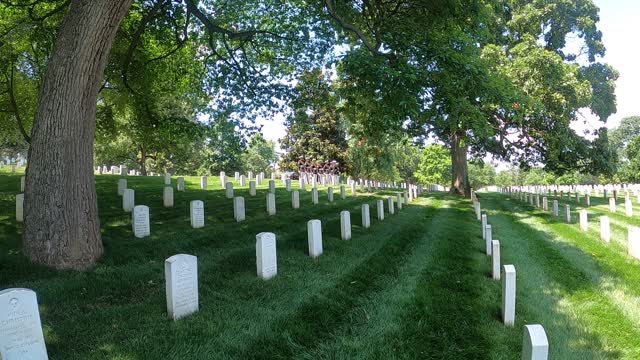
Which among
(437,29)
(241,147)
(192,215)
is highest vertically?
(437,29)

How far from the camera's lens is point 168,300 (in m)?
5.42

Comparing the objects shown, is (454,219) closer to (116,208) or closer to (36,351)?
(116,208)

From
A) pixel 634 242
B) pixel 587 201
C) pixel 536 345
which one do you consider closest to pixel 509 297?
pixel 536 345

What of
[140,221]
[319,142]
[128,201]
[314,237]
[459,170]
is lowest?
[314,237]

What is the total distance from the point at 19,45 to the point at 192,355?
1837 centimetres

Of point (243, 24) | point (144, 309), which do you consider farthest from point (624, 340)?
point (243, 24)

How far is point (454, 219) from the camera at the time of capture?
17.3 m

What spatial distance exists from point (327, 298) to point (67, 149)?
Answer: 4.71m

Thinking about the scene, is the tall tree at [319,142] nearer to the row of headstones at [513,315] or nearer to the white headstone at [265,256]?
the row of headstones at [513,315]

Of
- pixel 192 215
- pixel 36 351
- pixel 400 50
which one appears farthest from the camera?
pixel 400 50

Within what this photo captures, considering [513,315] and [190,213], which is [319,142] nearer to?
[190,213]

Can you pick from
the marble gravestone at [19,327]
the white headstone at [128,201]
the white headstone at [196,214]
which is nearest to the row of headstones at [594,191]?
the white headstone at [196,214]

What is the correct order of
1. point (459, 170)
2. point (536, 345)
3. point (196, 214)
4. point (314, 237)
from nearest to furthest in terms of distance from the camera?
point (536, 345), point (314, 237), point (196, 214), point (459, 170)

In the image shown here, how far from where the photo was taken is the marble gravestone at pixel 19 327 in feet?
12.9
